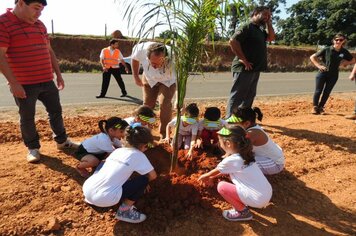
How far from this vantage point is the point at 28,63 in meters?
3.85

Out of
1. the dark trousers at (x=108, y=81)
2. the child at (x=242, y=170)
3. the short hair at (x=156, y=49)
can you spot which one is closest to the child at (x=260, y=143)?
the child at (x=242, y=170)

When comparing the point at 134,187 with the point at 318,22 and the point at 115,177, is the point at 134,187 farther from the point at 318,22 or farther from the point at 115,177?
the point at 318,22

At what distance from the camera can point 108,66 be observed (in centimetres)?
1008

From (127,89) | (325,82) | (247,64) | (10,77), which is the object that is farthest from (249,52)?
(127,89)

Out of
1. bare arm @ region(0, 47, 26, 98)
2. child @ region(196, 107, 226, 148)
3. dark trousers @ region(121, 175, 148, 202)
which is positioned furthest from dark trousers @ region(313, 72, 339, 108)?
bare arm @ region(0, 47, 26, 98)

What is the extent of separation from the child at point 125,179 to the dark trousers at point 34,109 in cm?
147

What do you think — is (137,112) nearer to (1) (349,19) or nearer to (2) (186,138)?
(2) (186,138)

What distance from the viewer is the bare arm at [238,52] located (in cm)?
501

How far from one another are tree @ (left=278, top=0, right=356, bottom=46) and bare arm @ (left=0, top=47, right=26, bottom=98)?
46.1m

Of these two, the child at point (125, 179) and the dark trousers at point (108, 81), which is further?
the dark trousers at point (108, 81)

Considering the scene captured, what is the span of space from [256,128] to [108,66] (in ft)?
23.7

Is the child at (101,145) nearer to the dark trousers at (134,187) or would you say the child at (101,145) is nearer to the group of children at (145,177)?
the group of children at (145,177)

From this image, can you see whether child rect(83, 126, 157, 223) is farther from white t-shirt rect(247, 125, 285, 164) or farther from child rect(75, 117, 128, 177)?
white t-shirt rect(247, 125, 285, 164)

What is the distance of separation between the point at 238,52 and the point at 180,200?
2.63 metres
